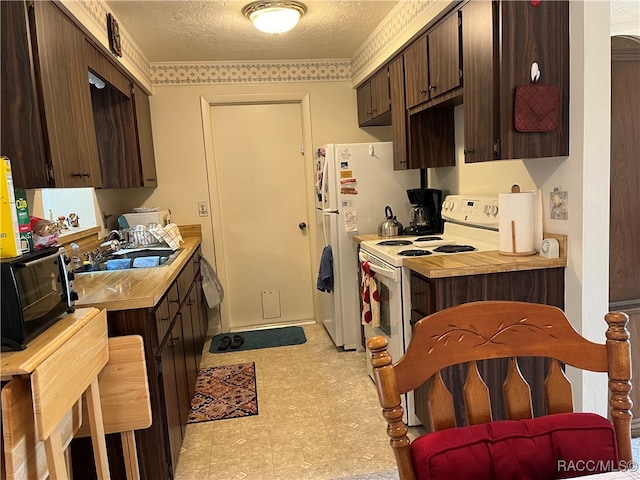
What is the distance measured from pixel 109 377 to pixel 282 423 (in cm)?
116

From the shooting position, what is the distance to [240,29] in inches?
125

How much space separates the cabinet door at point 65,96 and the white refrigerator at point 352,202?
166 centimetres

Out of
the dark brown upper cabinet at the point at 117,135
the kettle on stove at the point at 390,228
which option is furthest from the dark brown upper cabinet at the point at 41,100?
the kettle on stove at the point at 390,228

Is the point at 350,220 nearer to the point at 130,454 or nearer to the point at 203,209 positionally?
the point at 203,209

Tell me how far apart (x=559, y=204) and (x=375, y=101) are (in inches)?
76.3

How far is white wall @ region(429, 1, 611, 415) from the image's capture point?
1.88 m

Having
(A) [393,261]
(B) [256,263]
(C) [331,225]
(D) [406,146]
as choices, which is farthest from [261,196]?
(A) [393,261]

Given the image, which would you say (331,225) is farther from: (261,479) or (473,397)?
(473,397)

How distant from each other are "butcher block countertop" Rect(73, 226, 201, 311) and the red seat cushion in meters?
1.33

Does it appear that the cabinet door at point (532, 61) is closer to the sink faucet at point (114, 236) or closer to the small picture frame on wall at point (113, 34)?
the small picture frame on wall at point (113, 34)

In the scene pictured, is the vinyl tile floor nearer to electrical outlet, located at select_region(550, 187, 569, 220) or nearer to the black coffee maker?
the black coffee maker

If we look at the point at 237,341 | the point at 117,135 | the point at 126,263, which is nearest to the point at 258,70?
the point at 117,135

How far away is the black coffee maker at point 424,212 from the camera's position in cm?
335

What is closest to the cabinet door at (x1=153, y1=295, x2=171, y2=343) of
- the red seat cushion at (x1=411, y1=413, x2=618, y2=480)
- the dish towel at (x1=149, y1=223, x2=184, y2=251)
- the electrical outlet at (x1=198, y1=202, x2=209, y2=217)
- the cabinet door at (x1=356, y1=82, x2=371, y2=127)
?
the dish towel at (x1=149, y1=223, x2=184, y2=251)
